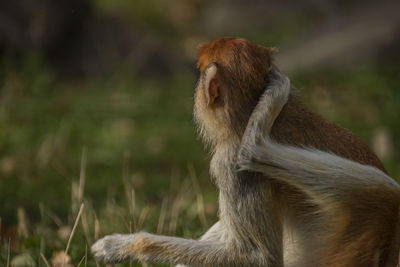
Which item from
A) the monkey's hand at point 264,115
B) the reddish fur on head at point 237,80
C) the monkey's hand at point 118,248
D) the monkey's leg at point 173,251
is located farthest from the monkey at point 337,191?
the monkey's hand at point 118,248

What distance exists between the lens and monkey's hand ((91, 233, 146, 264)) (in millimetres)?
3102

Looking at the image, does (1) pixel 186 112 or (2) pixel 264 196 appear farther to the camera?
(1) pixel 186 112

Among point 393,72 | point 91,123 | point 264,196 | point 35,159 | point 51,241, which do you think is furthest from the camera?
point 393,72

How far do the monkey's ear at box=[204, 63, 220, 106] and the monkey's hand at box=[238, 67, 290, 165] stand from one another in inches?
7.4

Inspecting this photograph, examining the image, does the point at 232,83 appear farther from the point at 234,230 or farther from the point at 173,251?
the point at 173,251

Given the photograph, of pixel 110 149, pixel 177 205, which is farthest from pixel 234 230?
pixel 110 149

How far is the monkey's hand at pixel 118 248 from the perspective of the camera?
3102mm

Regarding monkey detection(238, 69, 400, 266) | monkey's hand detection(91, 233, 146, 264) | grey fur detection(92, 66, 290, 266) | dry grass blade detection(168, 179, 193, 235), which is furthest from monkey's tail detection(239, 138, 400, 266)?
dry grass blade detection(168, 179, 193, 235)

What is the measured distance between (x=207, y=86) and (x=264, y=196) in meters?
0.50

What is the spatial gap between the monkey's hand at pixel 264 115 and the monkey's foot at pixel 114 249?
658 mm

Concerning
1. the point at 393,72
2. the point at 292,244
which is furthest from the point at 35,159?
the point at 393,72

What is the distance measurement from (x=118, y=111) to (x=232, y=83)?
5313 mm

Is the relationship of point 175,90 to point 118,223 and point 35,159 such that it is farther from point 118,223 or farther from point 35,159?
point 118,223

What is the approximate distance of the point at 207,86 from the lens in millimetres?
3020
